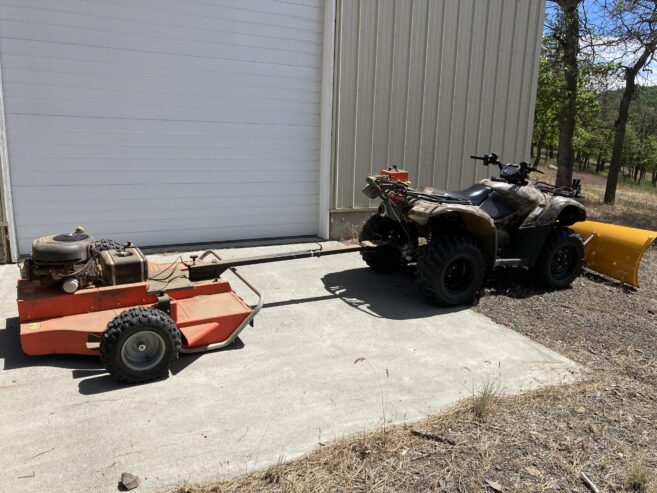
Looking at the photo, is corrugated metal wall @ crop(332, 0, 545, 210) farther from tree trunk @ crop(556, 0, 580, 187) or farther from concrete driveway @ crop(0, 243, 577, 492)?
tree trunk @ crop(556, 0, 580, 187)

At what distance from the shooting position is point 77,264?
399 cm

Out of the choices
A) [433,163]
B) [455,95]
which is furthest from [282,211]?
[455,95]

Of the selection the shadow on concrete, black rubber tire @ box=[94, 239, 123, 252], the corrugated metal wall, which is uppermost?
the corrugated metal wall

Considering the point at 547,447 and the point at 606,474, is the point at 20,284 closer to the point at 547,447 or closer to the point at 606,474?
the point at 547,447

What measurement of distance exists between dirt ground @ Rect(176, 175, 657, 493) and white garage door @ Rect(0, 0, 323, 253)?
5.13m

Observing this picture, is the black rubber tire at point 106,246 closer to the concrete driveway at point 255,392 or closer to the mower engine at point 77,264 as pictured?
the mower engine at point 77,264

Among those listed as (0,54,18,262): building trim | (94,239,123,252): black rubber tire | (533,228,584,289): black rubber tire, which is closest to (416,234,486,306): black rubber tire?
(533,228,584,289): black rubber tire

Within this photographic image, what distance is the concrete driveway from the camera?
9.44ft

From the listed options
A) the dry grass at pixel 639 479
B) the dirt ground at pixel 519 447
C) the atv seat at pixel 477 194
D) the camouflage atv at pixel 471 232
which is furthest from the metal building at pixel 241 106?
the dry grass at pixel 639 479

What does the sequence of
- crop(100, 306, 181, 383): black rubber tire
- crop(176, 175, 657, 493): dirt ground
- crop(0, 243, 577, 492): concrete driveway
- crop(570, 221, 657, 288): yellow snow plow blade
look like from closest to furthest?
crop(176, 175, 657, 493): dirt ground < crop(0, 243, 577, 492): concrete driveway < crop(100, 306, 181, 383): black rubber tire < crop(570, 221, 657, 288): yellow snow plow blade

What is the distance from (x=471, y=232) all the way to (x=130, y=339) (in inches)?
145

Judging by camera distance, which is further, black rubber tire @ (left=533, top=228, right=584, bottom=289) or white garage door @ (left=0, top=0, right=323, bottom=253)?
white garage door @ (left=0, top=0, right=323, bottom=253)

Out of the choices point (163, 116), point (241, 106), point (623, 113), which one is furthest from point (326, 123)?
point (623, 113)

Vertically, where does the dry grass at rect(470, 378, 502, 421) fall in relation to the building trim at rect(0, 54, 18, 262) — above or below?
below
